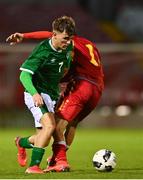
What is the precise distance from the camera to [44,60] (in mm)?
9477

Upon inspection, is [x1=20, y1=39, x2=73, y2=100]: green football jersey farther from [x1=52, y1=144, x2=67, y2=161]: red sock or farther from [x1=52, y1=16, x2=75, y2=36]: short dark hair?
[x1=52, y1=144, x2=67, y2=161]: red sock

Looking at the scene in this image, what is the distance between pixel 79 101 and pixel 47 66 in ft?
2.05

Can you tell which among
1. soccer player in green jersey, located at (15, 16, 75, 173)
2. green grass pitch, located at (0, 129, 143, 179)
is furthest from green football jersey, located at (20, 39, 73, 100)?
green grass pitch, located at (0, 129, 143, 179)

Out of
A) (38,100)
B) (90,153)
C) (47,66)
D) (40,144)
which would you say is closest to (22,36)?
(47,66)

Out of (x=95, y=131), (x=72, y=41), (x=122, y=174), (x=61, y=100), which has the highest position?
(x=72, y=41)

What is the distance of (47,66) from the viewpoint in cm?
962

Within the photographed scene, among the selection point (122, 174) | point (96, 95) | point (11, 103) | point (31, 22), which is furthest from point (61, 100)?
point (31, 22)

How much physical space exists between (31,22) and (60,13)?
1110 millimetres

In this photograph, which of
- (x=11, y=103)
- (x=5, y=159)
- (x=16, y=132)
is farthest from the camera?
(x=11, y=103)

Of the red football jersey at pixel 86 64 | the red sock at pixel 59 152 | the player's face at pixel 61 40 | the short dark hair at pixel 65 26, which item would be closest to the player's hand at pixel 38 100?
the player's face at pixel 61 40

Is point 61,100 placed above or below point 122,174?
above

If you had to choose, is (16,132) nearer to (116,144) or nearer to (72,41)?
(116,144)

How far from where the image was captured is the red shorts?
985 cm

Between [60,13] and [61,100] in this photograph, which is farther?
[60,13]
